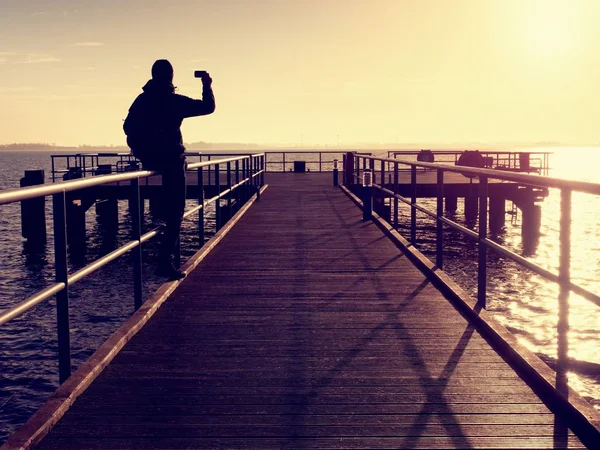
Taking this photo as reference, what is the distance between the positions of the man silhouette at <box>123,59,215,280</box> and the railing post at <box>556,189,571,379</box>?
3794 millimetres

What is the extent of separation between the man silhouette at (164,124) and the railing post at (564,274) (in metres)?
3.79

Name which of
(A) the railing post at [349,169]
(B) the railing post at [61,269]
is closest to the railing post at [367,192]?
(B) the railing post at [61,269]

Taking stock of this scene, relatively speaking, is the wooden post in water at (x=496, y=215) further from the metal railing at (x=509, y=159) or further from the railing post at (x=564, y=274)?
the railing post at (x=564, y=274)

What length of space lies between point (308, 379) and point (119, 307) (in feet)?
44.1

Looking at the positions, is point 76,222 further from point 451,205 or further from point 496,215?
point 451,205

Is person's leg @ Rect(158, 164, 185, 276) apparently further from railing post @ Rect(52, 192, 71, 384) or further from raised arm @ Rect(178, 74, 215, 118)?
railing post @ Rect(52, 192, 71, 384)

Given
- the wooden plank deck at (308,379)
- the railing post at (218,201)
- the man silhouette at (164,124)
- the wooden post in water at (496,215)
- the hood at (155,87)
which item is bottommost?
the wooden post in water at (496,215)

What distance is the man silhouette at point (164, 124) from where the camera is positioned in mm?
6473

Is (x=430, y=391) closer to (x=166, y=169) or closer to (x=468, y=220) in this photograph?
(x=166, y=169)

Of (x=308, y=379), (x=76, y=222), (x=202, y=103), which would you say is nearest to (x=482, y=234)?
(x=308, y=379)

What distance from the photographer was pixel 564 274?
3.87 meters

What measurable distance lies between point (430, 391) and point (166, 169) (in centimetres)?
360

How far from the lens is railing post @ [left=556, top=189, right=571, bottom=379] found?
3.82 meters

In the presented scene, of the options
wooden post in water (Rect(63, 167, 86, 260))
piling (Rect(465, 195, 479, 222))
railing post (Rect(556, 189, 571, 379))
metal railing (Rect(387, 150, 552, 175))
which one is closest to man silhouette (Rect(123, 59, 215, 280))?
railing post (Rect(556, 189, 571, 379))
